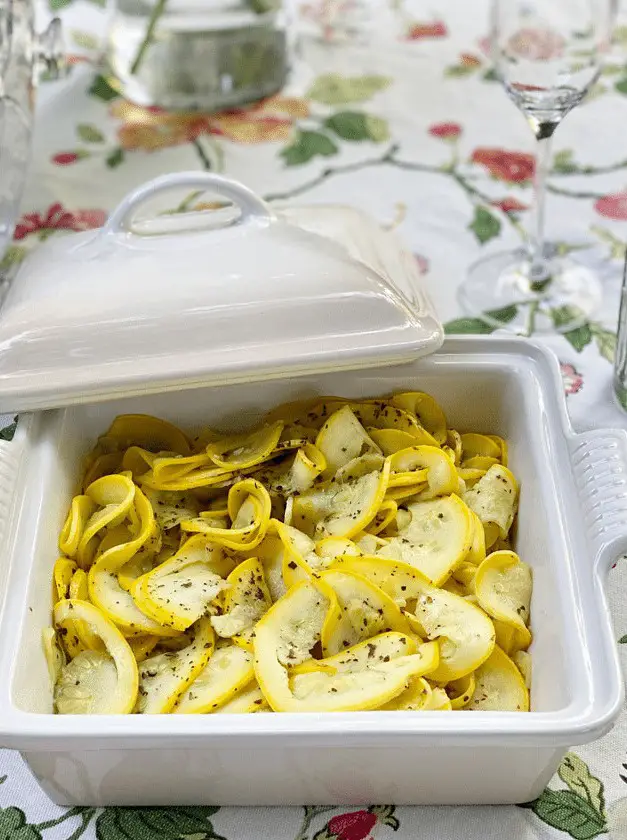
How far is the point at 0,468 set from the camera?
0.67 meters

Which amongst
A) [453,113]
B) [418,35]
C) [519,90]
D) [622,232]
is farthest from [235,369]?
[418,35]

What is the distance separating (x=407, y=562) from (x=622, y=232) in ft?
1.87

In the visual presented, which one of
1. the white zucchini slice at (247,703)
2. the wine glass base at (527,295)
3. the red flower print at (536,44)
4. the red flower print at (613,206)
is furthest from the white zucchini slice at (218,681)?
the red flower print at (613,206)

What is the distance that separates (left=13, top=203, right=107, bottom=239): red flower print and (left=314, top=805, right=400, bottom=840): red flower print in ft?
2.38

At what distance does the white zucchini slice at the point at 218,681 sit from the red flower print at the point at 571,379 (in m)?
0.41

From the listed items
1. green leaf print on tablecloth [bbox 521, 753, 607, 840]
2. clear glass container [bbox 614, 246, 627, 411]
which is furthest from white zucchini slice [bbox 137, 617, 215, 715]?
clear glass container [bbox 614, 246, 627, 411]

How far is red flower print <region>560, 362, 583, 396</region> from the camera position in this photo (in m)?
0.90

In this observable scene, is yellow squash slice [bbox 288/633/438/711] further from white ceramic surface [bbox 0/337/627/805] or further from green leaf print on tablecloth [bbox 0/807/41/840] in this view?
green leaf print on tablecloth [bbox 0/807/41/840]

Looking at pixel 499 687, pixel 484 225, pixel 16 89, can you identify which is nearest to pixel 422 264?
pixel 484 225

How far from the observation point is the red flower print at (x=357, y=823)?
59 cm

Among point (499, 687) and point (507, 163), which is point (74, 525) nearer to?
point (499, 687)

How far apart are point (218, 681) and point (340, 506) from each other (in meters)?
0.17

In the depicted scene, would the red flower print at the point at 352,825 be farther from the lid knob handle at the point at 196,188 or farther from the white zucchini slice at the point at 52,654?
the lid knob handle at the point at 196,188

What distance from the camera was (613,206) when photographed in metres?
1.12
